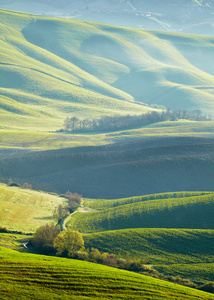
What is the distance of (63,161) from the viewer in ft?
409

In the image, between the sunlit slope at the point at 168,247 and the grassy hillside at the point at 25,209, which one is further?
the grassy hillside at the point at 25,209

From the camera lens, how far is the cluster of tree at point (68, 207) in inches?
3181

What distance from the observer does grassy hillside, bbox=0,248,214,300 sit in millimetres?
35281

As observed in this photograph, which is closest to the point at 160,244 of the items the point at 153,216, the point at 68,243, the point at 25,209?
the point at 153,216

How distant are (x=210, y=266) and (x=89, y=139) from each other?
11255cm

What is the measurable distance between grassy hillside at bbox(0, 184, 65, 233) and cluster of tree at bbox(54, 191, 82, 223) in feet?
4.88

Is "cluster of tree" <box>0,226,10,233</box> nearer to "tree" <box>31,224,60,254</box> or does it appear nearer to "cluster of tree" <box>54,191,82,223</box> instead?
"tree" <box>31,224,60,254</box>

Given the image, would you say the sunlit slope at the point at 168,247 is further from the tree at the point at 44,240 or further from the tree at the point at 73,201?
the tree at the point at 73,201

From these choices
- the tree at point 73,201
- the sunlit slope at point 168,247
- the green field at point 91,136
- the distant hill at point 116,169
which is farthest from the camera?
the green field at point 91,136

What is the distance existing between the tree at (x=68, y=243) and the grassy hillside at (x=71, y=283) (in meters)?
10.9

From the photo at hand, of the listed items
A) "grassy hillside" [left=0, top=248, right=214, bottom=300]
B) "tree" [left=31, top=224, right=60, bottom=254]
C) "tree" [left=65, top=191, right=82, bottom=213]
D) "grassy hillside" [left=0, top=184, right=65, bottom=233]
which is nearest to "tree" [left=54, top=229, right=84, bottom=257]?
"tree" [left=31, top=224, right=60, bottom=254]

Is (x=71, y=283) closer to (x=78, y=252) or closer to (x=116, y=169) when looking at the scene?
(x=78, y=252)

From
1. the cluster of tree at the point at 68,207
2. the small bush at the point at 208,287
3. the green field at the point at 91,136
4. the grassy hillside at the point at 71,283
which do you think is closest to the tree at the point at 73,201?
the cluster of tree at the point at 68,207

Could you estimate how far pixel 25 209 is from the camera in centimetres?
7906
